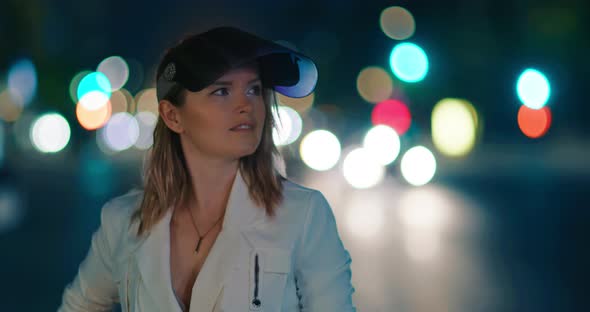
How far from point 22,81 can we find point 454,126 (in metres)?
27.3

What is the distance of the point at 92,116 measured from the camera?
2293 inches

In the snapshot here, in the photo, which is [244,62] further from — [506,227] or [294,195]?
[506,227]

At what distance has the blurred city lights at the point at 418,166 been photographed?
18.6 meters

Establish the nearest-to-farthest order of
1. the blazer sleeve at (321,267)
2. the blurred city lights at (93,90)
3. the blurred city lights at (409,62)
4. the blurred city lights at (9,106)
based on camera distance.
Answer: the blazer sleeve at (321,267)
the blurred city lights at (409,62)
the blurred city lights at (9,106)
the blurred city lights at (93,90)

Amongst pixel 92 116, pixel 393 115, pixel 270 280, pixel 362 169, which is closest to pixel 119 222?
pixel 270 280

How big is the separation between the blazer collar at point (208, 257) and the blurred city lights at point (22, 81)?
4621 cm

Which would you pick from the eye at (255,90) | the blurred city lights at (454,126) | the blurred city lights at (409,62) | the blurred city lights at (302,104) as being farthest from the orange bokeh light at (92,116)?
the eye at (255,90)

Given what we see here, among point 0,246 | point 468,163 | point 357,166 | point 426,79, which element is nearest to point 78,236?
point 0,246

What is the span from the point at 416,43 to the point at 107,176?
3497cm

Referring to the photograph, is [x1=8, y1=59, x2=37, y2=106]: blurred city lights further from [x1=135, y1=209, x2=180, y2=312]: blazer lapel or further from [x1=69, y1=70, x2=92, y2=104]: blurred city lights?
[x1=135, y1=209, x2=180, y2=312]: blazer lapel

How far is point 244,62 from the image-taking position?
3.26 meters

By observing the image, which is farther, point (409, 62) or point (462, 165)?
point (409, 62)

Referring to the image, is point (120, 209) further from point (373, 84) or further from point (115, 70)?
point (115, 70)

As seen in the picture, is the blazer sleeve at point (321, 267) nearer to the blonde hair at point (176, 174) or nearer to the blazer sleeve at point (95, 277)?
the blonde hair at point (176, 174)
